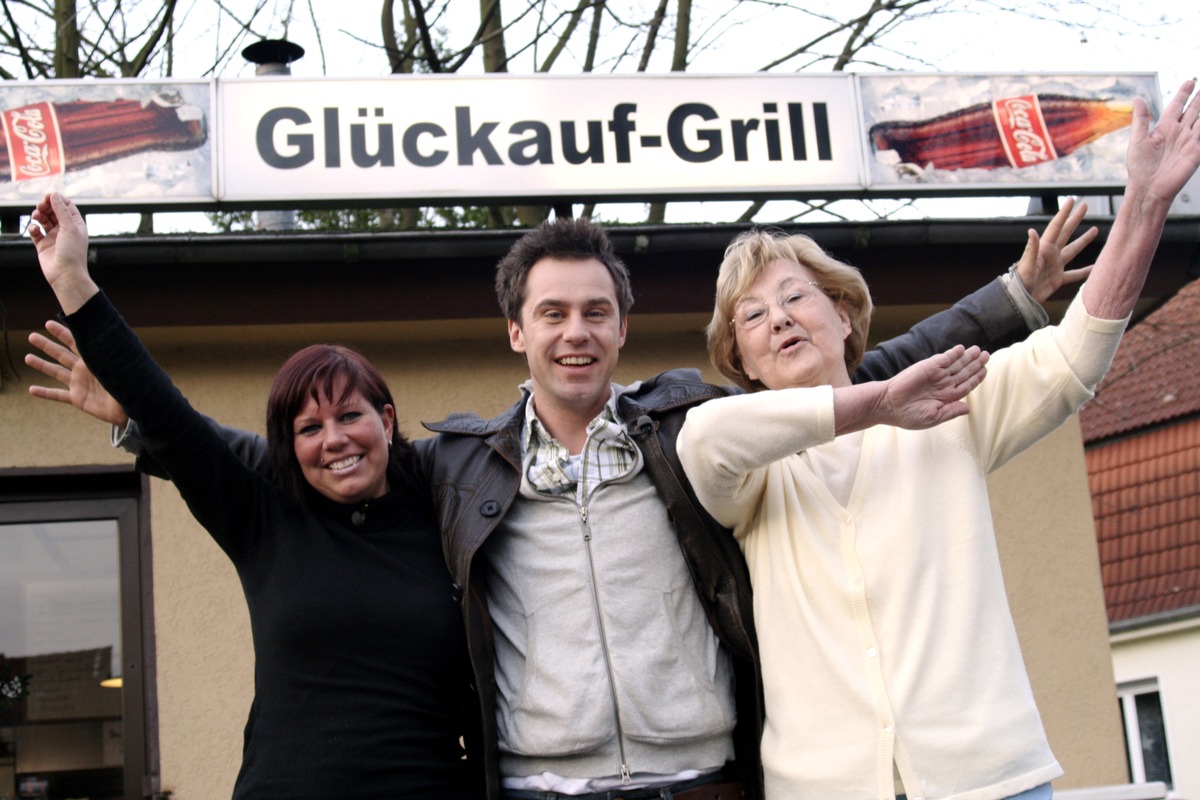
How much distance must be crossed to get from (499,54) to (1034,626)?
6.86m

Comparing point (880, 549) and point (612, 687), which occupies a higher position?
point (880, 549)

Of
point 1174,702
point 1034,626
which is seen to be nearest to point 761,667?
point 1034,626

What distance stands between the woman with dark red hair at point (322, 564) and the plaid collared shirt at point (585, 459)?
278 millimetres

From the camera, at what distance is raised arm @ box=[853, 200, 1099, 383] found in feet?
9.09

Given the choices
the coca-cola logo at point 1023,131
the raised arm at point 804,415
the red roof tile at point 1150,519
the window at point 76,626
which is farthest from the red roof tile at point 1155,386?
the raised arm at point 804,415

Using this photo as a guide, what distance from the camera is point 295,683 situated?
247 centimetres

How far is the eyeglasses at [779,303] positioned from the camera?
260 cm

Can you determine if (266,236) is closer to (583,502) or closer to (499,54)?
(583,502)

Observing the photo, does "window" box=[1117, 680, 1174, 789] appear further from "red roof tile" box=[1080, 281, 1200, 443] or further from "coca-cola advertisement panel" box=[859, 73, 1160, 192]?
"coca-cola advertisement panel" box=[859, 73, 1160, 192]

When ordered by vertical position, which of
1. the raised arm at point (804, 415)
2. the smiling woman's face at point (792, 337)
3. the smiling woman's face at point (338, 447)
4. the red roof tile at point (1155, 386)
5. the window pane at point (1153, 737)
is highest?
the red roof tile at point (1155, 386)

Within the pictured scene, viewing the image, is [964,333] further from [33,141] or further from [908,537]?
[33,141]

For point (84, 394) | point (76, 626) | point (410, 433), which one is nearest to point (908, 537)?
point (84, 394)

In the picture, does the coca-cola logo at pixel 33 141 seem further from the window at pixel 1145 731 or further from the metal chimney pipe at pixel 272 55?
the window at pixel 1145 731

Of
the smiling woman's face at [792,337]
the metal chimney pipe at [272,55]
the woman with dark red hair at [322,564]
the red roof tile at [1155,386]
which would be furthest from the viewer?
the red roof tile at [1155,386]
